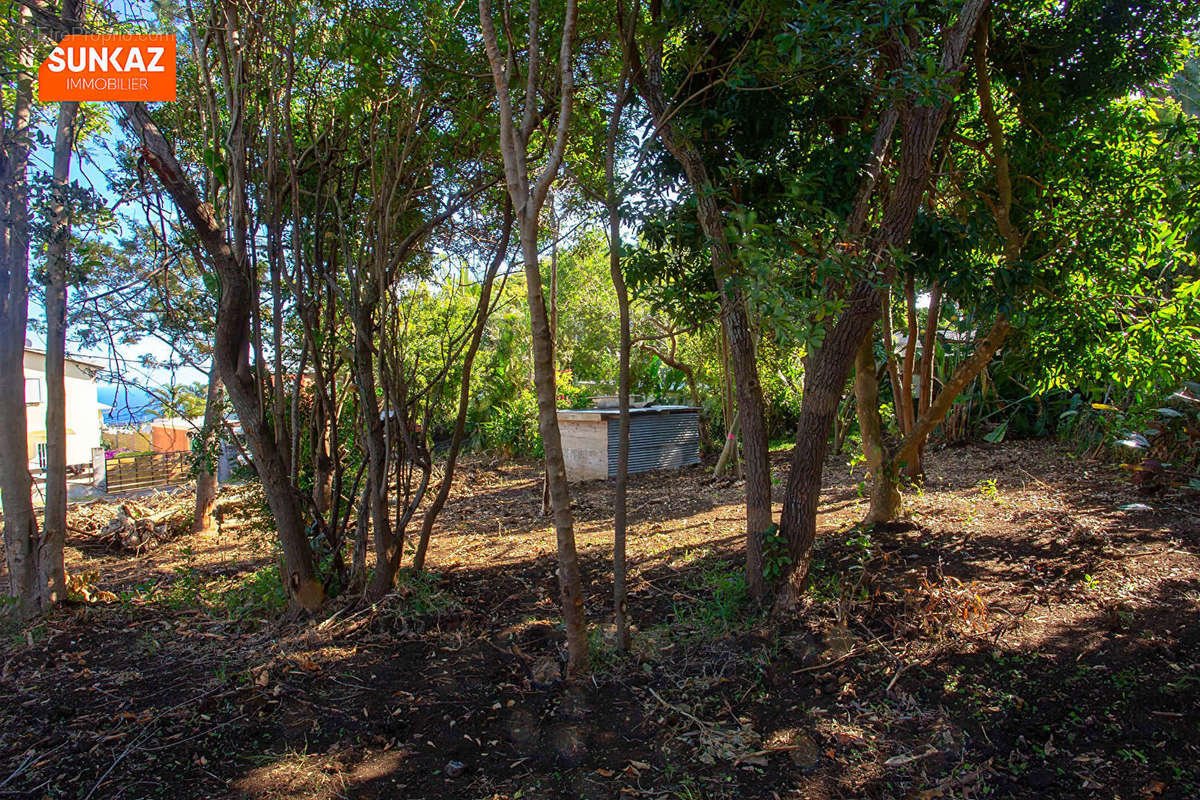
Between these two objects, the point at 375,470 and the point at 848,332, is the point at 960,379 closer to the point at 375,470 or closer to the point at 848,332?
the point at 848,332

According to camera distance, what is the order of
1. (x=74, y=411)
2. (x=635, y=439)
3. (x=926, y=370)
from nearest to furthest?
(x=926, y=370) < (x=635, y=439) < (x=74, y=411)

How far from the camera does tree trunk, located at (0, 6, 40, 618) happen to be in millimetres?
4777

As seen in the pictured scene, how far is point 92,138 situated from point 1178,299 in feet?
26.0

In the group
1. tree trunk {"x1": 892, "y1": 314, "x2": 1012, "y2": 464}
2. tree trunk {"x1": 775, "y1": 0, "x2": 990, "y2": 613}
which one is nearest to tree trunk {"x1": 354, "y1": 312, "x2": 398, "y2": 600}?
tree trunk {"x1": 775, "y1": 0, "x2": 990, "y2": 613}

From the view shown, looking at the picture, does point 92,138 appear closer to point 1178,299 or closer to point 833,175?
point 833,175

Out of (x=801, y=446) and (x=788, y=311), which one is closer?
(x=788, y=311)

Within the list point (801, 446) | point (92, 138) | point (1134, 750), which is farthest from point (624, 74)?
point (92, 138)

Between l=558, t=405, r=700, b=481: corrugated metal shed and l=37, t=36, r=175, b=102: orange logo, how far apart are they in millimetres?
6847

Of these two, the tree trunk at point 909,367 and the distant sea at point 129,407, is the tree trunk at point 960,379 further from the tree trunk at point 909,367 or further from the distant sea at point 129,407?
the distant sea at point 129,407

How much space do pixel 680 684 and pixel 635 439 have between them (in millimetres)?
7493

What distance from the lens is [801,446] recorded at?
12.5ft

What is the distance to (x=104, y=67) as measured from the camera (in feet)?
14.6

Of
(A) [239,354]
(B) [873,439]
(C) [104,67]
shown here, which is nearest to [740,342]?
(B) [873,439]

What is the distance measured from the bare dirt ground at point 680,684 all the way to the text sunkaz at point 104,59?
134 inches
